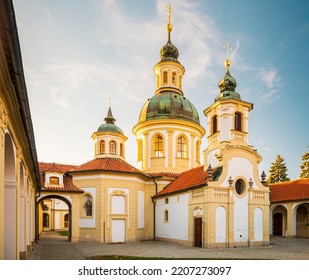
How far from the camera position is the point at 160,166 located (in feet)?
86.6

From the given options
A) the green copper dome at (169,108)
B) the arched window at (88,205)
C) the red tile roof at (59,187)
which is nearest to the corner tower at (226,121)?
the green copper dome at (169,108)

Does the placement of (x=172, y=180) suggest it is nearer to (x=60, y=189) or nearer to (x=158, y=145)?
(x=158, y=145)

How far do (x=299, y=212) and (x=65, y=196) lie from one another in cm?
1829

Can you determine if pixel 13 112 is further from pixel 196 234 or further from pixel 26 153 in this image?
pixel 196 234

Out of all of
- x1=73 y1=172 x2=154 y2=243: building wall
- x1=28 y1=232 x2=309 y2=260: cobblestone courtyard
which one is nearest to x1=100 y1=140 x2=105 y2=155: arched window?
x1=73 y1=172 x2=154 y2=243: building wall

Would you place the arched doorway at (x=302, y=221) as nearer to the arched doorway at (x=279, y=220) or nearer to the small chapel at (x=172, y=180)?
the arched doorway at (x=279, y=220)

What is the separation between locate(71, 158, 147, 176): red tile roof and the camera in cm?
2258

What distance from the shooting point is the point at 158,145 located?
88.6ft

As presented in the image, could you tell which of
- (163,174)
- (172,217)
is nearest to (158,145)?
(163,174)

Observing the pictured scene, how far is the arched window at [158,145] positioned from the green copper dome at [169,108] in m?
1.64

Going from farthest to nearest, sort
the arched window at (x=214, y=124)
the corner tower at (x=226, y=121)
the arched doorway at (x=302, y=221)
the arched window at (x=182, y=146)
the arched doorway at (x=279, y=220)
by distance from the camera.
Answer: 1. the arched window at (x=182, y=146)
2. the arched doorway at (x=279, y=220)
3. the arched doorway at (x=302, y=221)
4. the arched window at (x=214, y=124)
5. the corner tower at (x=226, y=121)

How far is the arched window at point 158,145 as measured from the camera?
26.9 metres

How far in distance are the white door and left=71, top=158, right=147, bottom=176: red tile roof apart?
3.65 meters

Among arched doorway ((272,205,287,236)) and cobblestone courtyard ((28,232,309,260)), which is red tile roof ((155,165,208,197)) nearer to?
cobblestone courtyard ((28,232,309,260))
